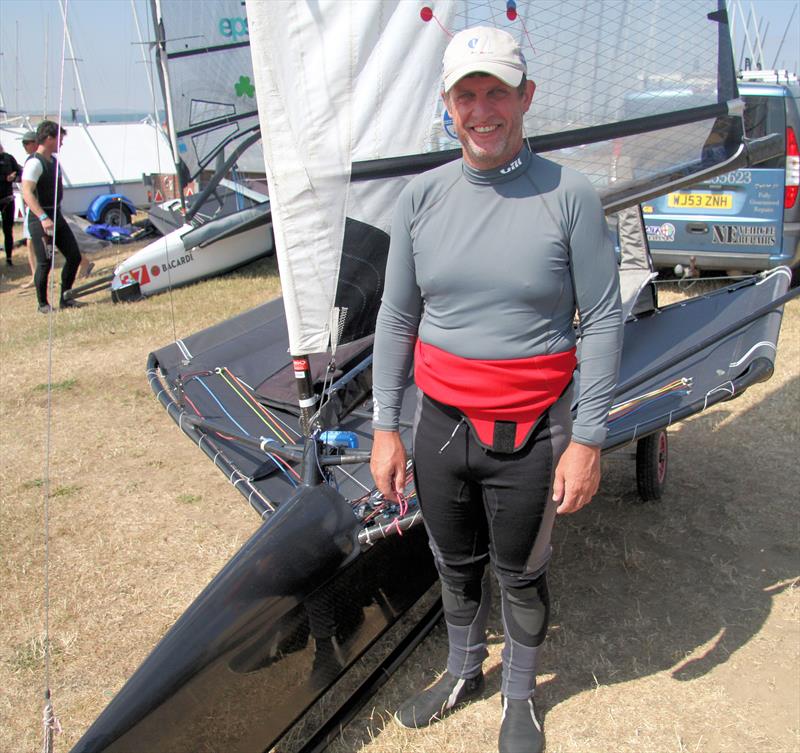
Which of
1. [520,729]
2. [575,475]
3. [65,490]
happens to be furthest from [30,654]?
[575,475]

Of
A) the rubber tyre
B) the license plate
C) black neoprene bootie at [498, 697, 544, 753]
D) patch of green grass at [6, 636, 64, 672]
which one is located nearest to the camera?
black neoprene bootie at [498, 697, 544, 753]

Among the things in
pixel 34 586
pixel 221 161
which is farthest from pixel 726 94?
pixel 221 161

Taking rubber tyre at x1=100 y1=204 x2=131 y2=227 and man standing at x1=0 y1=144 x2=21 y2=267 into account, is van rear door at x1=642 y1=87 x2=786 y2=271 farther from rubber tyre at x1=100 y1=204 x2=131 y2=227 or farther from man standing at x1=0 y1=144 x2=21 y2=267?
rubber tyre at x1=100 y1=204 x2=131 y2=227

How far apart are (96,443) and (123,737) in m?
2.88

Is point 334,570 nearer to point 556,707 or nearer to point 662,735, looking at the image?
point 556,707

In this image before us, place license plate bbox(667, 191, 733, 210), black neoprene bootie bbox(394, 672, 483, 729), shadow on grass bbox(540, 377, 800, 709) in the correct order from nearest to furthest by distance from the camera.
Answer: black neoprene bootie bbox(394, 672, 483, 729), shadow on grass bbox(540, 377, 800, 709), license plate bbox(667, 191, 733, 210)

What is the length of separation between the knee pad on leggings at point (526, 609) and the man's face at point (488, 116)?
1.05 metres

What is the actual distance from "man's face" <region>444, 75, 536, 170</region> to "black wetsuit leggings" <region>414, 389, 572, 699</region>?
0.59 m

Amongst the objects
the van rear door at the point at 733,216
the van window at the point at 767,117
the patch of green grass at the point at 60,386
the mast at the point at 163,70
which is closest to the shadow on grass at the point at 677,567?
the van rear door at the point at 733,216

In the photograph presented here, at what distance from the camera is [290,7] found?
86.5 inches

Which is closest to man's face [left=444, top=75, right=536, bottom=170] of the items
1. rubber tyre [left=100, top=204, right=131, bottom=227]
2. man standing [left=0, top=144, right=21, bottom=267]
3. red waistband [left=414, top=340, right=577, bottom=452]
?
red waistband [left=414, top=340, right=577, bottom=452]

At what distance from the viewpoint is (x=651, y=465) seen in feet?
10.6

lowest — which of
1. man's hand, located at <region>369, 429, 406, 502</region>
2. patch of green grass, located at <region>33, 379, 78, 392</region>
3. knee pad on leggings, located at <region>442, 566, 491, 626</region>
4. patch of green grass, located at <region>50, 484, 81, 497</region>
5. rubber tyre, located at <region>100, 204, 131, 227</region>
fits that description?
rubber tyre, located at <region>100, 204, 131, 227</region>

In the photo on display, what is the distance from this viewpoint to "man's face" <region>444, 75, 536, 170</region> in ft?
5.53
